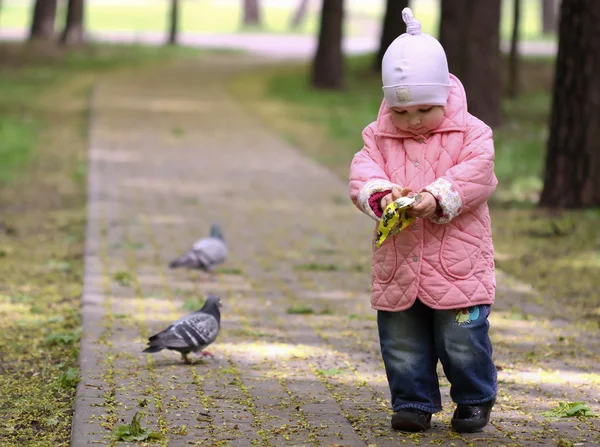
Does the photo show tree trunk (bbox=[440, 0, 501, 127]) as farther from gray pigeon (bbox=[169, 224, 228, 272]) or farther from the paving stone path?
gray pigeon (bbox=[169, 224, 228, 272])

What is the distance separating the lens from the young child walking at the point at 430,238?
14.1 feet

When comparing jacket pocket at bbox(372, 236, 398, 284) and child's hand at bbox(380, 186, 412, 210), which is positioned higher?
child's hand at bbox(380, 186, 412, 210)

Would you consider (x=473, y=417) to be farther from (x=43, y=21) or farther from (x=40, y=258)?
(x=43, y=21)

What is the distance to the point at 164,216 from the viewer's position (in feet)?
34.7

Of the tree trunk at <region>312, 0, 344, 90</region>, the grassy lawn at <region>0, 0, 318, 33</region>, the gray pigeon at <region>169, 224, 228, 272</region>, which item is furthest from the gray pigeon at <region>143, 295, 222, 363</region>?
the grassy lawn at <region>0, 0, 318, 33</region>

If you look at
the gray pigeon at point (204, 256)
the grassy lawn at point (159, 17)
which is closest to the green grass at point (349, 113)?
the gray pigeon at point (204, 256)

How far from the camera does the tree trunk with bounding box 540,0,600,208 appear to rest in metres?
10.8

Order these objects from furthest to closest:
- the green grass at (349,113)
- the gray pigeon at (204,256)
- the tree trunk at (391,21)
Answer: the tree trunk at (391,21) → the green grass at (349,113) → the gray pigeon at (204,256)

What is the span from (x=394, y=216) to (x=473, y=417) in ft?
3.24

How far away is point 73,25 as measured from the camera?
32844 millimetres

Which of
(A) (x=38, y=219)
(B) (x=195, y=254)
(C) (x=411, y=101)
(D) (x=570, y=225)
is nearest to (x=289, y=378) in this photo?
(C) (x=411, y=101)

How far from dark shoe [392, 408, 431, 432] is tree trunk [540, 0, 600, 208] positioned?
22.5 ft

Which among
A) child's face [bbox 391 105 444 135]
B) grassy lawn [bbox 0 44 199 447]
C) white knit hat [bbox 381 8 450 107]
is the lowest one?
grassy lawn [bbox 0 44 199 447]

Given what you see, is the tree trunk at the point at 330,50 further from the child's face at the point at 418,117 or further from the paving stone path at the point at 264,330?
the child's face at the point at 418,117
